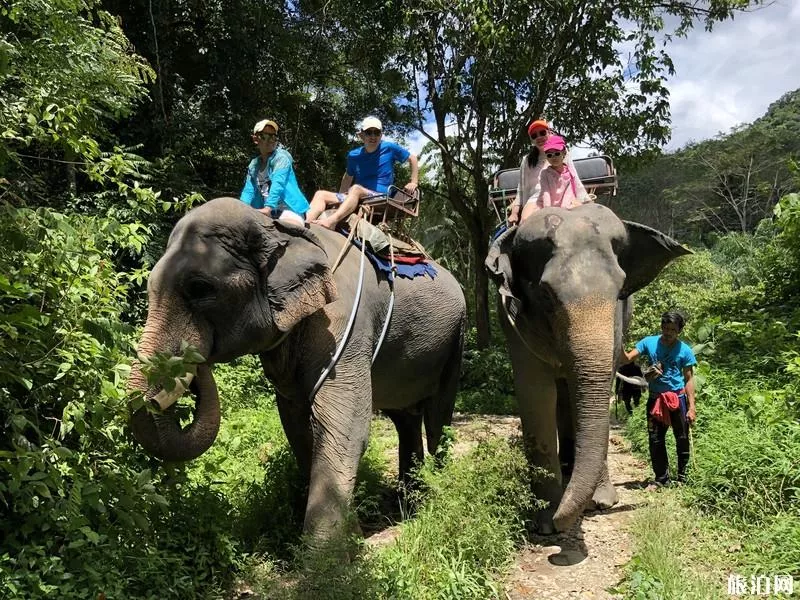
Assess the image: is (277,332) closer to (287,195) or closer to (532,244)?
(287,195)

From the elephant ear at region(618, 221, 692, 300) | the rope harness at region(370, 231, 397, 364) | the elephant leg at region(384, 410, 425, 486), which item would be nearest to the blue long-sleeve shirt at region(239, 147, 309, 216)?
the rope harness at region(370, 231, 397, 364)

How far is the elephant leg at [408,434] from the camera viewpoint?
233 inches

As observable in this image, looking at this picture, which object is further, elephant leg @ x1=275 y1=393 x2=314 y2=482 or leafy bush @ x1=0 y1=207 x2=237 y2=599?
elephant leg @ x1=275 y1=393 x2=314 y2=482

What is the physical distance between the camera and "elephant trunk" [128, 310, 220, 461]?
3.25 meters

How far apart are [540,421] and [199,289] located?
2600mm

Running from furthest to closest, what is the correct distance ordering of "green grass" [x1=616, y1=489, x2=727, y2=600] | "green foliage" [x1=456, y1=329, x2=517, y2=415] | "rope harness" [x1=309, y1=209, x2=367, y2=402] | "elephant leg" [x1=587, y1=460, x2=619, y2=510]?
1. "green foliage" [x1=456, y1=329, x2=517, y2=415]
2. "elephant leg" [x1=587, y1=460, x2=619, y2=510]
3. "rope harness" [x1=309, y1=209, x2=367, y2=402]
4. "green grass" [x1=616, y1=489, x2=727, y2=600]

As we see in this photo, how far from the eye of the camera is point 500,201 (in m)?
6.21

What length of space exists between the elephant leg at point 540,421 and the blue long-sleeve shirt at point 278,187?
1.93 m

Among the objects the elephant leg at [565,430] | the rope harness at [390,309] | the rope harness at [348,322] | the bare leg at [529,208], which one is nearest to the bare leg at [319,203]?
the rope harness at [348,322]

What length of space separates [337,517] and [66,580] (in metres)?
1.33

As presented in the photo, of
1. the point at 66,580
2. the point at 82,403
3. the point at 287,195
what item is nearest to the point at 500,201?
the point at 287,195

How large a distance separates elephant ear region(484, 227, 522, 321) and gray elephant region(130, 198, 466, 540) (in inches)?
29.7

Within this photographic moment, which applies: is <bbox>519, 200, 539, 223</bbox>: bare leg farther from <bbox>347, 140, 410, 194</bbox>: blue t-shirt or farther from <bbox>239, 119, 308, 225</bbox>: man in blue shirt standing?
<bbox>239, 119, 308, 225</bbox>: man in blue shirt standing

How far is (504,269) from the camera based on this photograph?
14.7 ft
